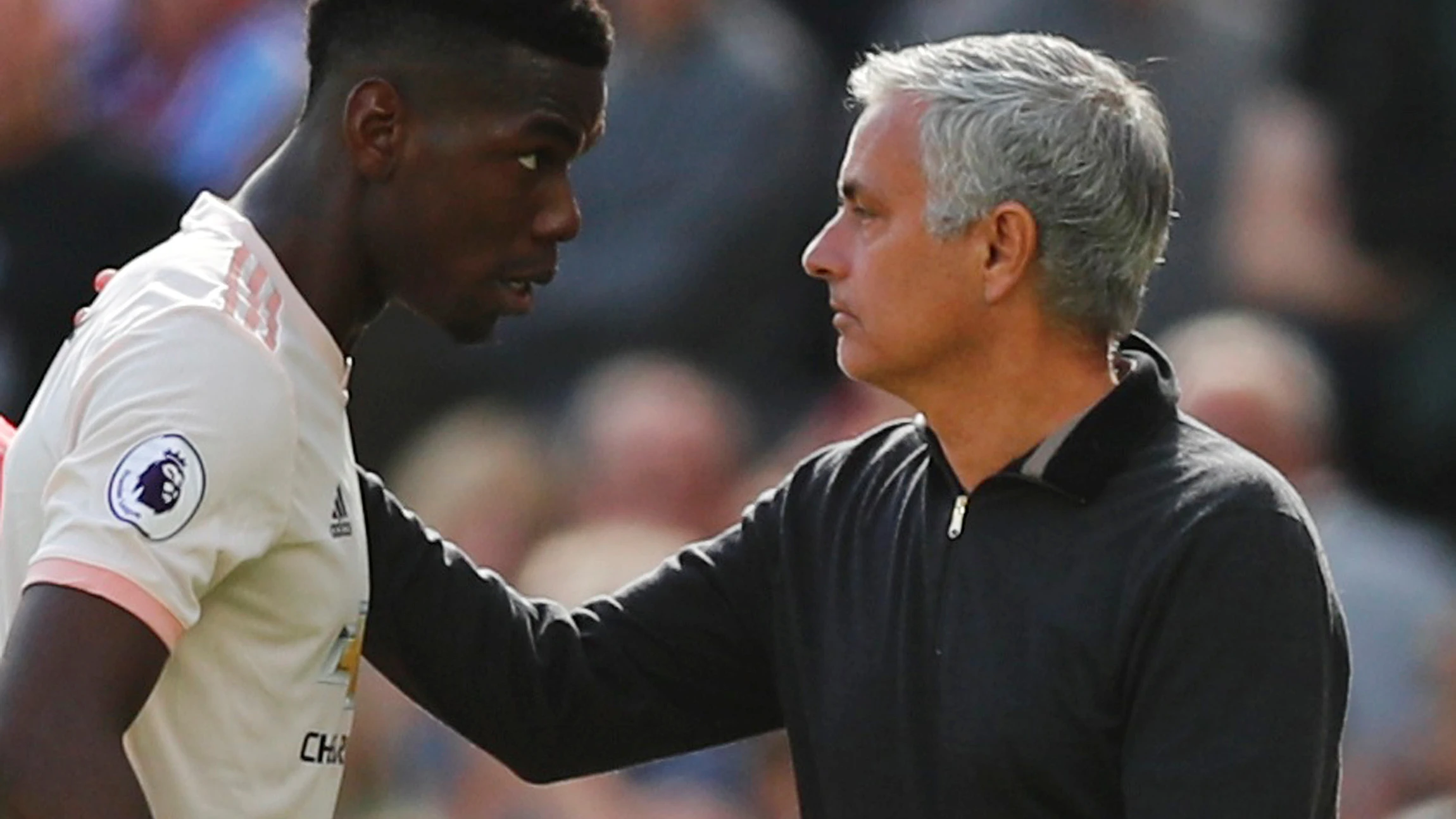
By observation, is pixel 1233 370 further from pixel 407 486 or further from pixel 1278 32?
pixel 407 486

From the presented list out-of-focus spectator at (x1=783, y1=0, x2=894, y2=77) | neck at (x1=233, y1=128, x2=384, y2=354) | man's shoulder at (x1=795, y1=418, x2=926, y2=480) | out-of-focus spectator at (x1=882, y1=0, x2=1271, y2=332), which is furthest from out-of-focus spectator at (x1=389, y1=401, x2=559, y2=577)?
neck at (x1=233, y1=128, x2=384, y2=354)

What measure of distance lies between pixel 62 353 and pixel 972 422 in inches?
39.4

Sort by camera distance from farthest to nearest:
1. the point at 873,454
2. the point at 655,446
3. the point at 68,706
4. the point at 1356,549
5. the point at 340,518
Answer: the point at 655,446, the point at 1356,549, the point at 873,454, the point at 340,518, the point at 68,706

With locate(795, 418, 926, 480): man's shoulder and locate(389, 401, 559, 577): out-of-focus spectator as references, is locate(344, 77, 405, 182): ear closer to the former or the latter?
locate(795, 418, 926, 480): man's shoulder

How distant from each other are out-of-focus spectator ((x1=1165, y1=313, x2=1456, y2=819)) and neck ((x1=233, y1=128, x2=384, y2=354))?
2.01 metres

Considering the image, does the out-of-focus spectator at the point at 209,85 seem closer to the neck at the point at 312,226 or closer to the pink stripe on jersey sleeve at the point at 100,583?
the neck at the point at 312,226

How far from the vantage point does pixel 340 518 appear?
2.59 m

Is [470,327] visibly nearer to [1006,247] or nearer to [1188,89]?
[1006,247]

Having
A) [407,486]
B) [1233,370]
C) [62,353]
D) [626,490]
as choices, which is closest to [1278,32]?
[1233,370]

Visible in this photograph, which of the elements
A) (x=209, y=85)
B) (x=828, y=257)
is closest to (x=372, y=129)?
(x=828, y=257)

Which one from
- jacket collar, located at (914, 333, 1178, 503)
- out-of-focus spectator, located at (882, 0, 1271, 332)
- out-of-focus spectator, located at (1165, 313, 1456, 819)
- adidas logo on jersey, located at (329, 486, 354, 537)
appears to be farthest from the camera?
out-of-focus spectator, located at (882, 0, 1271, 332)

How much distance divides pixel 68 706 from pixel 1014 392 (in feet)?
3.78

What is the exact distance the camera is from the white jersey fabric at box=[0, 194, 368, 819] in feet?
7.43

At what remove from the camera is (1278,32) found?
181 inches
